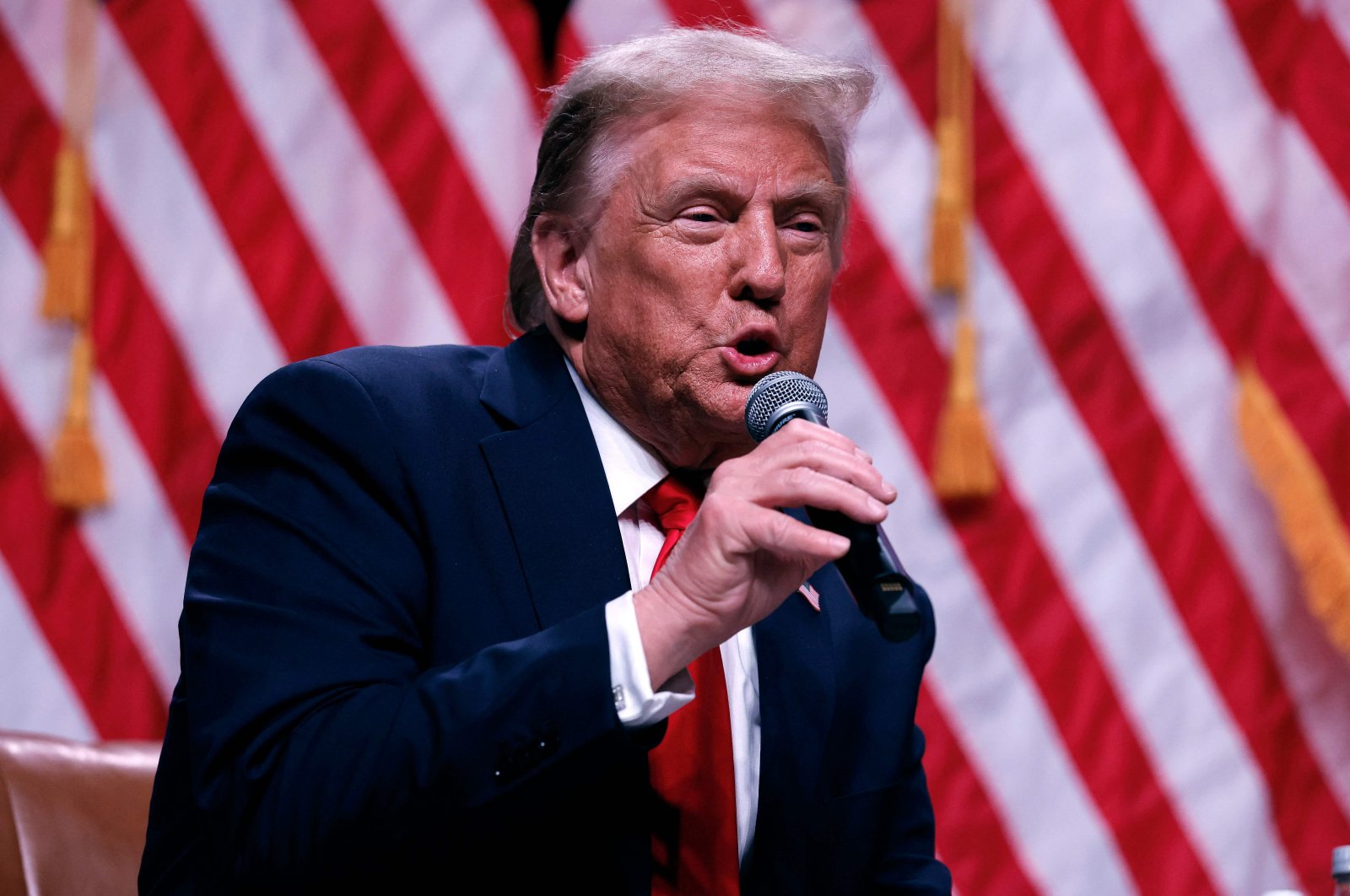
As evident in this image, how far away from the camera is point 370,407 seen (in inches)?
56.2

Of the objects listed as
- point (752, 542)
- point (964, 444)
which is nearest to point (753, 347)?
point (752, 542)

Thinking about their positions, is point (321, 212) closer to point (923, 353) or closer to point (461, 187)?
point (461, 187)

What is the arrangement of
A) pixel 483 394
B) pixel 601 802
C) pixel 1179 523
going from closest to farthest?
pixel 601 802, pixel 483 394, pixel 1179 523

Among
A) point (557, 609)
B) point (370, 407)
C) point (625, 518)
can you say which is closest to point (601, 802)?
Result: point (557, 609)

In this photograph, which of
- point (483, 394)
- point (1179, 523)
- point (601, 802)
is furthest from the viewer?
point (1179, 523)

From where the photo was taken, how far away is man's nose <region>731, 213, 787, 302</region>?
1.55 meters

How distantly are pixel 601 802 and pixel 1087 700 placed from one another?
155cm

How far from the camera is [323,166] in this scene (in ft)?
9.25

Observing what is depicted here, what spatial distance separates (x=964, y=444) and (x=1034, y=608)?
0.34m

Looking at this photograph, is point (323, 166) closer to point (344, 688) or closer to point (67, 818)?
point (67, 818)

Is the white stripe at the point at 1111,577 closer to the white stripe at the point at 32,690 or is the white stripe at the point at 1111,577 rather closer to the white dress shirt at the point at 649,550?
the white dress shirt at the point at 649,550

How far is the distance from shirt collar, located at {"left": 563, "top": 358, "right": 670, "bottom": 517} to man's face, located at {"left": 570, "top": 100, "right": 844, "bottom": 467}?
1 centimetres

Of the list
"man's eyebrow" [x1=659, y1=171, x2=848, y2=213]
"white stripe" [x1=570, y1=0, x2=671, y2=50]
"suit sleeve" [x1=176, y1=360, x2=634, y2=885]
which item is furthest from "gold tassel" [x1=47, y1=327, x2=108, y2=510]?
"man's eyebrow" [x1=659, y1=171, x2=848, y2=213]

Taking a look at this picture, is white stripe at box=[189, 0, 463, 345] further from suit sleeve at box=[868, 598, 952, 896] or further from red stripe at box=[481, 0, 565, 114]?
suit sleeve at box=[868, 598, 952, 896]
